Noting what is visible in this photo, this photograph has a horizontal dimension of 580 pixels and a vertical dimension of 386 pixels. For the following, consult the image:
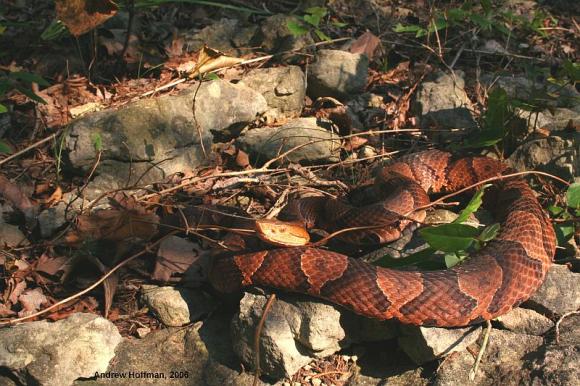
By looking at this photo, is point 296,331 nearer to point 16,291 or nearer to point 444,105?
point 16,291

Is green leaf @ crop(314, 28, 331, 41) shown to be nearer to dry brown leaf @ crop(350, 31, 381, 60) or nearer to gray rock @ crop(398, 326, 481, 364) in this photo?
dry brown leaf @ crop(350, 31, 381, 60)

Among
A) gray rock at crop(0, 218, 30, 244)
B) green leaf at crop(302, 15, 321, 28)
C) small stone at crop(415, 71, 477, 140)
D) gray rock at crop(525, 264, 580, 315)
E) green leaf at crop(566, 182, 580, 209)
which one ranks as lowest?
gray rock at crop(0, 218, 30, 244)

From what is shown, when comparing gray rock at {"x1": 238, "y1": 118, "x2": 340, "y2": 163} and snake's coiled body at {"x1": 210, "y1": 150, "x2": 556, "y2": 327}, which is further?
gray rock at {"x1": 238, "y1": 118, "x2": 340, "y2": 163}

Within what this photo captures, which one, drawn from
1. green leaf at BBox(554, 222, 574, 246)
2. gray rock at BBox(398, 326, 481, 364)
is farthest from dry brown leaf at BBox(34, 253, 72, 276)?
green leaf at BBox(554, 222, 574, 246)

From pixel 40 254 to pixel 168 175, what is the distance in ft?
3.37

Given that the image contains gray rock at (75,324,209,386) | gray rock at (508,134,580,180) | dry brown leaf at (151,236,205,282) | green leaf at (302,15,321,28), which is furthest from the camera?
green leaf at (302,15,321,28)

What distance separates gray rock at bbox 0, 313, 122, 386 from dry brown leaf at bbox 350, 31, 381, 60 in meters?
3.24

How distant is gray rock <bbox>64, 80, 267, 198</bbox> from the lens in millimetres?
4008

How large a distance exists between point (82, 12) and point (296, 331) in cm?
254

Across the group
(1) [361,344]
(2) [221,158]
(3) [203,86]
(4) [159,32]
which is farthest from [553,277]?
(4) [159,32]

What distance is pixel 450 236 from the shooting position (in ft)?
9.49

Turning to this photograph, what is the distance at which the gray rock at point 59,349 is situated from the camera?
2.83 m

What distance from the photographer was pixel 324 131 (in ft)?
14.6

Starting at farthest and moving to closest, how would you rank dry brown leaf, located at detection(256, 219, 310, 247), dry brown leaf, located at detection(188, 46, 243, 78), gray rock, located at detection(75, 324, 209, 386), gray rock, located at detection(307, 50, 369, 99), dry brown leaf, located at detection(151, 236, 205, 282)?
gray rock, located at detection(307, 50, 369, 99)
dry brown leaf, located at detection(188, 46, 243, 78)
dry brown leaf, located at detection(151, 236, 205, 282)
dry brown leaf, located at detection(256, 219, 310, 247)
gray rock, located at detection(75, 324, 209, 386)
